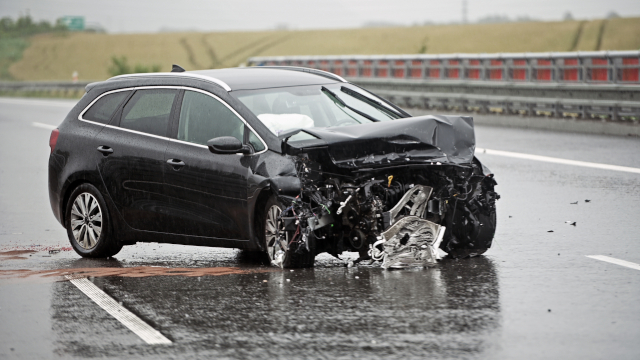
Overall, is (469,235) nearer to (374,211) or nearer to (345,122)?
(374,211)

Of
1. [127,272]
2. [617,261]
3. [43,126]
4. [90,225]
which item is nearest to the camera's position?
[617,261]

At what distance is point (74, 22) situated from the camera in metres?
126

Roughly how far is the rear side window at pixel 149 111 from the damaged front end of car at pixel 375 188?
1.40 m

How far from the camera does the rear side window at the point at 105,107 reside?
32.2ft

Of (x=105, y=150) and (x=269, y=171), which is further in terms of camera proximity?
(x=105, y=150)

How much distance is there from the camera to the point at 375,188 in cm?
823

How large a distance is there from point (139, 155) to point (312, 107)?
156 cm

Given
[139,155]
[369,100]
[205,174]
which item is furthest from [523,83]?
[205,174]

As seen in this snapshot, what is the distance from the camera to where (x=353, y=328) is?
6348 millimetres

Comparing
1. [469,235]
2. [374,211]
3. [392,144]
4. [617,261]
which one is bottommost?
[617,261]

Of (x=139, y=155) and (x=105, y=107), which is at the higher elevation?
(x=105, y=107)

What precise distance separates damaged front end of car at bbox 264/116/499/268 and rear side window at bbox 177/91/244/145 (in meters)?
0.61

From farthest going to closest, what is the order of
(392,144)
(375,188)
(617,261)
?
A: (617,261), (375,188), (392,144)

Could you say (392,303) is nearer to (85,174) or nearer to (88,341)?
(88,341)
